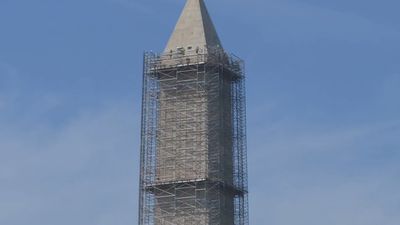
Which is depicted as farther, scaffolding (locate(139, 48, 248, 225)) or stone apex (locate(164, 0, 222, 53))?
stone apex (locate(164, 0, 222, 53))

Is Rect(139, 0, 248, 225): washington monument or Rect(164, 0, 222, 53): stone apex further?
Rect(164, 0, 222, 53): stone apex

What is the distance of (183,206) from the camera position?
11712 centimetres

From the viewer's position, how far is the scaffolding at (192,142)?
117312 mm

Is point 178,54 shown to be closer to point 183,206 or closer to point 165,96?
point 165,96

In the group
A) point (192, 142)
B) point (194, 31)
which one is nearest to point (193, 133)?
point (192, 142)

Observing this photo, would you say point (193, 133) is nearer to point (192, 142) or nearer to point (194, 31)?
point (192, 142)

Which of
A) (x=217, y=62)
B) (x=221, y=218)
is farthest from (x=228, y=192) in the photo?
(x=217, y=62)

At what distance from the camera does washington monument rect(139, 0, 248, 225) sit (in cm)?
11738

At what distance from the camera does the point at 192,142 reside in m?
118

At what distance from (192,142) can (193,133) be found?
2.32ft

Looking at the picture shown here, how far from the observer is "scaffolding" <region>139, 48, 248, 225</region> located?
117 meters

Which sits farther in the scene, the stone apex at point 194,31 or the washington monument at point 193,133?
the stone apex at point 194,31

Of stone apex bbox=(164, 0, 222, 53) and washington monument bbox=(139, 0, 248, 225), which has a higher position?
stone apex bbox=(164, 0, 222, 53)

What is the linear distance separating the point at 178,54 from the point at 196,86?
341 centimetres
